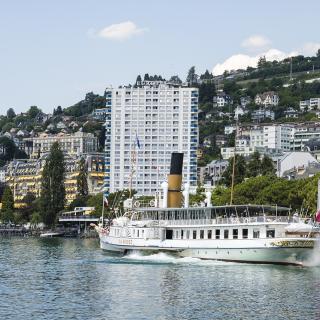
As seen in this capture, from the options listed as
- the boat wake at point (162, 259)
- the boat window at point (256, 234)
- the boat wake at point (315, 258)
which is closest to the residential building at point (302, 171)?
the boat wake at point (162, 259)

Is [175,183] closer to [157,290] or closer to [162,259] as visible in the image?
[162,259]

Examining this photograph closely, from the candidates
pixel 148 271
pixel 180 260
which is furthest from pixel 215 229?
pixel 148 271

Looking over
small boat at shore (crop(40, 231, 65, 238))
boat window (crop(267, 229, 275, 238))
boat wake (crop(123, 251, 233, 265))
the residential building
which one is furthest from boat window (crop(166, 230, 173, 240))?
small boat at shore (crop(40, 231, 65, 238))

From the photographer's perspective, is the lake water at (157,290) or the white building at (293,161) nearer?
the lake water at (157,290)

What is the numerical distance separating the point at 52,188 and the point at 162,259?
4104 inches

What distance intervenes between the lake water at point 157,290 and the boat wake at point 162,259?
87mm

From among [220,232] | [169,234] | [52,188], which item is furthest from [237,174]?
Result: [220,232]

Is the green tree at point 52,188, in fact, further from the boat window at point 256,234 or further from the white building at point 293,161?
the boat window at point 256,234

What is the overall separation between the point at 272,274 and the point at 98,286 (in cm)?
1477

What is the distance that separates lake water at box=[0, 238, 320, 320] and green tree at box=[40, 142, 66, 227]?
332 feet

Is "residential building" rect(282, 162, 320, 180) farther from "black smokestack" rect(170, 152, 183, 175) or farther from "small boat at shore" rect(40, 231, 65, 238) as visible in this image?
"black smokestack" rect(170, 152, 183, 175)

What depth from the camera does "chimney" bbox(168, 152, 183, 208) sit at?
92.6 meters

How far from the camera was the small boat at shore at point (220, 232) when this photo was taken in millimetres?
79000

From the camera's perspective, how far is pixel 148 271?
249 feet
